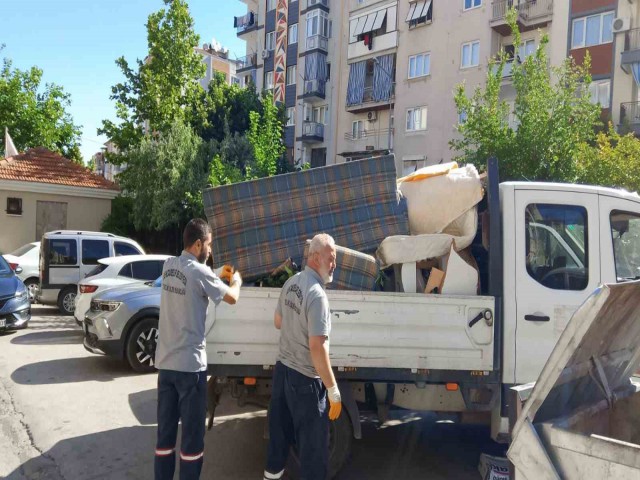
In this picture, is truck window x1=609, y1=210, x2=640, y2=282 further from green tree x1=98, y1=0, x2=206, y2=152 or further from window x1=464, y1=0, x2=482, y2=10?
window x1=464, y1=0, x2=482, y2=10

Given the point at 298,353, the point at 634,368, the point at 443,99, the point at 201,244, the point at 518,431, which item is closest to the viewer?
the point at 518,431

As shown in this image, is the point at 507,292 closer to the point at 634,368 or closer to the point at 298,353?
the point at 634,368

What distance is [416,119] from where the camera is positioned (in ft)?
92.7

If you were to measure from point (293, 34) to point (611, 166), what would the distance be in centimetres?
2825

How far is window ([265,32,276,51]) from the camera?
38681 millimetres

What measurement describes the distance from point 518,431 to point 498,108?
39.8 feet

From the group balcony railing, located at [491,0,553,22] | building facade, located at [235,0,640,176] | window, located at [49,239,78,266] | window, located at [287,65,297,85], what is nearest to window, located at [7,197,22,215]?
window, located at [49,239,78,266]

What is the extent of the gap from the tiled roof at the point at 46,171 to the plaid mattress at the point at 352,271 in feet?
69.0

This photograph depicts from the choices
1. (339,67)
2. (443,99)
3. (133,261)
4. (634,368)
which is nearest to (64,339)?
(133,261)

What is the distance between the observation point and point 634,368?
3.24 m

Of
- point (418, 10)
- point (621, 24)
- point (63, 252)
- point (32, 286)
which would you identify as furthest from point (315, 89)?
point (63, 252)

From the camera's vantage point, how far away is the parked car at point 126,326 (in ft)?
26.8

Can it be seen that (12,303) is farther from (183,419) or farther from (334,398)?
(334,398)

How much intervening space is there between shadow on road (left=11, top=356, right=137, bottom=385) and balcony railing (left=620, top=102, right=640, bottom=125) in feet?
61.1
